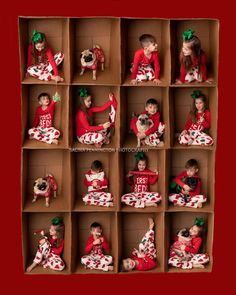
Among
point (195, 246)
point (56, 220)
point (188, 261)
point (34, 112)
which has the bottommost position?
point (188, 261)

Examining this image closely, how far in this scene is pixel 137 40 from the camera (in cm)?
648

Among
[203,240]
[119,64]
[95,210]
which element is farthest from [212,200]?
[119,64]

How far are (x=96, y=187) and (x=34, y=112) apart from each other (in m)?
0.81

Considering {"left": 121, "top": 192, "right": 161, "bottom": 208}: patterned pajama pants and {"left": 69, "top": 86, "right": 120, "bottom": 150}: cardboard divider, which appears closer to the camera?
{"left": 69, "top": 86, "right": 120, "bottom": 150}: cardboard divider

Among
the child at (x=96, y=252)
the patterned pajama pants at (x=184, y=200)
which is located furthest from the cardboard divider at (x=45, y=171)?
the patterned pajama pants at (x=184, y=200)

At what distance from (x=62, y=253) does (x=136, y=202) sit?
2.52 ft

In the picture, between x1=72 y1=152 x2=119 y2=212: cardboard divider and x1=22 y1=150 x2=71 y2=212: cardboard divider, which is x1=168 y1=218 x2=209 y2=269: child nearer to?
x1=72 y1=152 x2=119 y2=212: cardboard divider

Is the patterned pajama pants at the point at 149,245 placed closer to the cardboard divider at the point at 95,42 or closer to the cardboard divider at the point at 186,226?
the cardboard divider at the point at 186,226

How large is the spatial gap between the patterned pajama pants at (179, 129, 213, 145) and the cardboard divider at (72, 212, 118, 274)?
2.83 feet

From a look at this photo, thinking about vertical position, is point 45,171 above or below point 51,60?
below

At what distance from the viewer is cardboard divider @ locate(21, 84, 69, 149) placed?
252 inches

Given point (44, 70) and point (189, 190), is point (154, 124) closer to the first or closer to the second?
point (189, 190)

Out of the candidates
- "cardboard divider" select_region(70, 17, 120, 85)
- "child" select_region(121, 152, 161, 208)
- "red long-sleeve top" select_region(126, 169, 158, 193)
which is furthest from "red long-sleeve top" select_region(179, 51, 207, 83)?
"red long-sleeve top" select_region(126, 169, 158, 193)

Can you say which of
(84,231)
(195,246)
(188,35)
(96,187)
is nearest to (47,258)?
(84,231)
